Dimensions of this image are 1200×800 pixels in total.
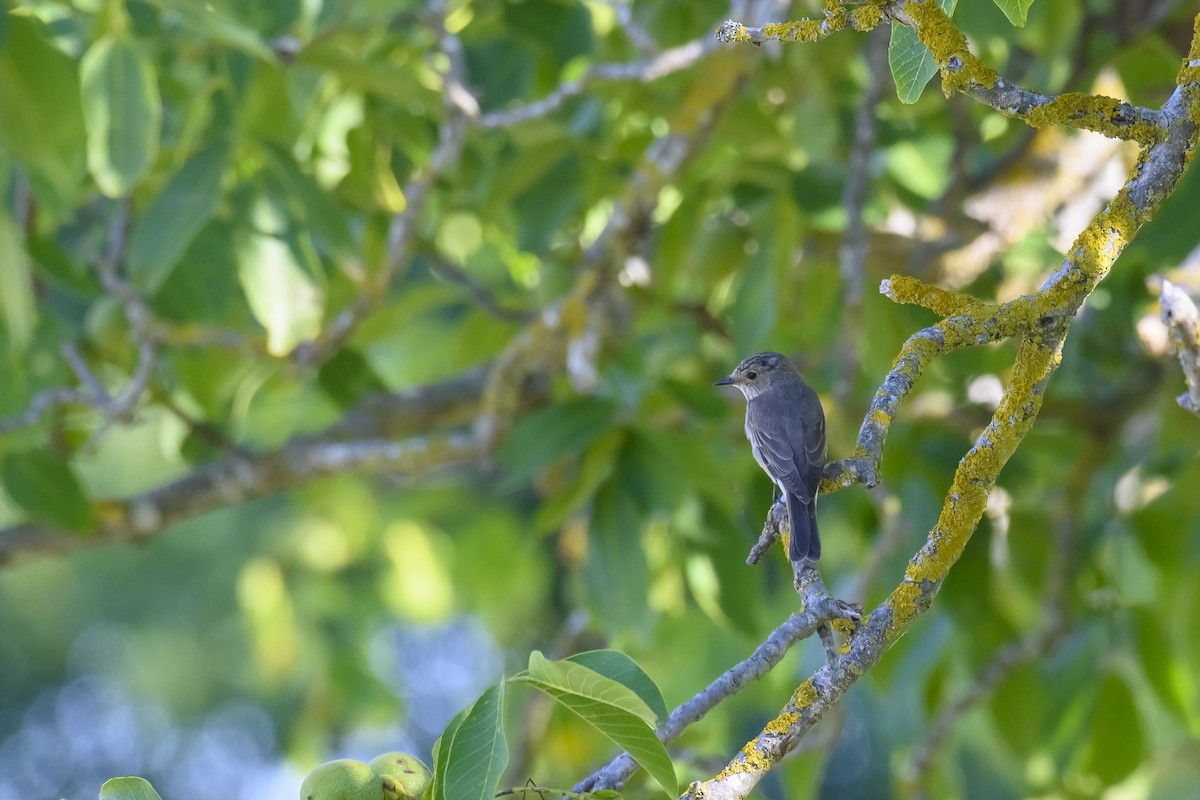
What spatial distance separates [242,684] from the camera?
35.8 ft

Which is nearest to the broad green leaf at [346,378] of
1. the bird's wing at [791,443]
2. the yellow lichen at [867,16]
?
the bird's wing at [791,443]

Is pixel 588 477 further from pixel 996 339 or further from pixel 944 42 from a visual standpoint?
pixel 944 42

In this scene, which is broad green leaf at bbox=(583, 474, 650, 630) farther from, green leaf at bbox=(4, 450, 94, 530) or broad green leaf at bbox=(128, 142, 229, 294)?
green leaf at bbox=(4, 450, 94, 530)

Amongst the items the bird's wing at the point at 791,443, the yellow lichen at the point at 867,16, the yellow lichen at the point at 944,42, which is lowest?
the bird's wing at the point at 791,443

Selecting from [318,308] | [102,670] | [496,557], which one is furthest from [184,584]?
[318,308]

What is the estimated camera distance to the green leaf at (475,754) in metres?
1.46

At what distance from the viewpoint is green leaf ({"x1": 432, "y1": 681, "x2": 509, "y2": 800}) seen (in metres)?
1.46

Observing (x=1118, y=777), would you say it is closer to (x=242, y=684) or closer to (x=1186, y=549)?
(x=1186, y=549)

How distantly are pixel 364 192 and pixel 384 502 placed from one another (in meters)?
3.21

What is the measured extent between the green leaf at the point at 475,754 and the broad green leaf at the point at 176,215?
6.53ft

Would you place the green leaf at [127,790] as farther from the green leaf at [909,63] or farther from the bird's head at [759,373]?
the bird's head at [759,373]

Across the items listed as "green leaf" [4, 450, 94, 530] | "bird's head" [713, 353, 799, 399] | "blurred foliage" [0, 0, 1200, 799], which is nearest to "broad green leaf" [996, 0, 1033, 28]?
"blurred foliage" [0, 0, 1200, 799]

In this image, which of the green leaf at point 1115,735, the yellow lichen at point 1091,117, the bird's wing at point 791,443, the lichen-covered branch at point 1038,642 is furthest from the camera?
the lichen-covered branch at point 1038,642

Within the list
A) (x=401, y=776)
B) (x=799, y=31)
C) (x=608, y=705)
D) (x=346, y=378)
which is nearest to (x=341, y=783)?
(x=401, y=776)
